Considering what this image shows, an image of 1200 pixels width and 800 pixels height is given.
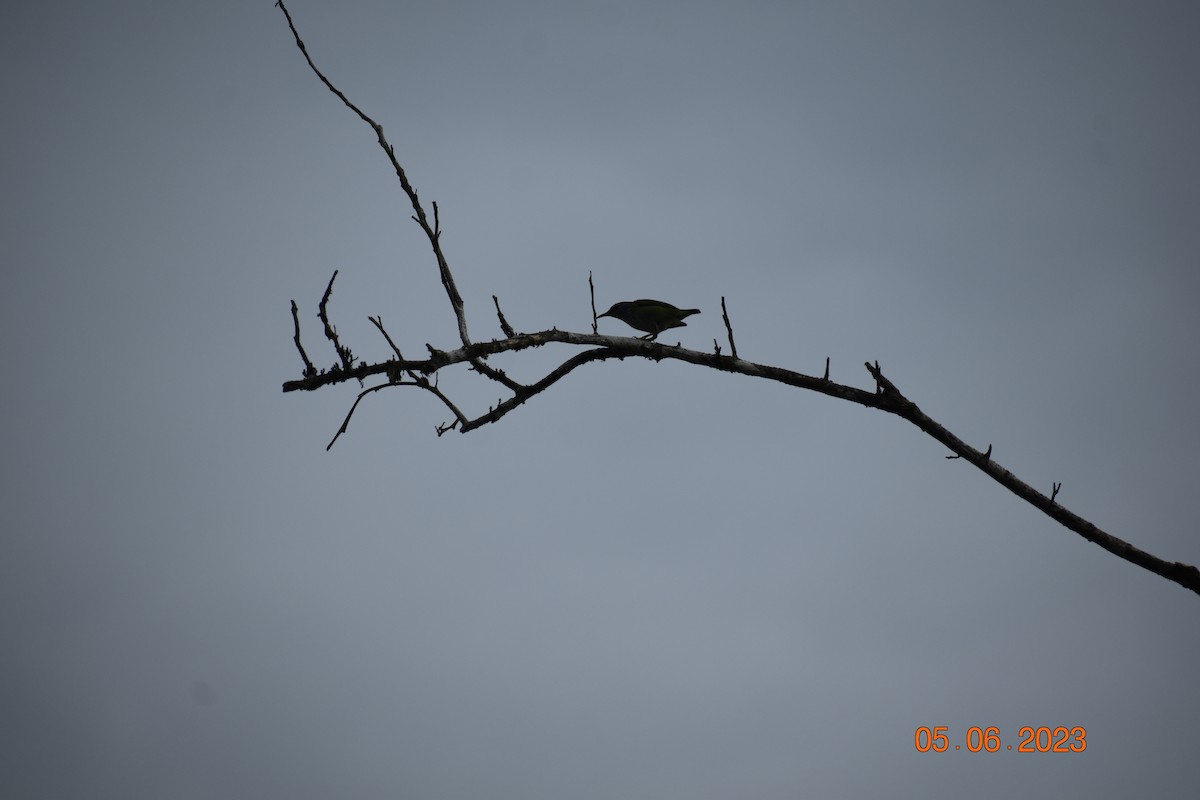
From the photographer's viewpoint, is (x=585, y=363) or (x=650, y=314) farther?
(x=650, y=314)

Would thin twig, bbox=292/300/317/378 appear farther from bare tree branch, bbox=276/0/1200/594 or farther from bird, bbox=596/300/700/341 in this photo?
bird, bbox=596/300/700/341

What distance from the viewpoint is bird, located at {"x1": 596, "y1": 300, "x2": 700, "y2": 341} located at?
7.43m

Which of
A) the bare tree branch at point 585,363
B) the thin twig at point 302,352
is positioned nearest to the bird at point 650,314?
the bare tree branch at point 585,363

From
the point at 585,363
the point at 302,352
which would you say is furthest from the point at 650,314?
the point at 302,352

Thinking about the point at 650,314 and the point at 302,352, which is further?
the point at 650,314

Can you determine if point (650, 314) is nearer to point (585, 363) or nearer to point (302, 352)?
point (585, 363)

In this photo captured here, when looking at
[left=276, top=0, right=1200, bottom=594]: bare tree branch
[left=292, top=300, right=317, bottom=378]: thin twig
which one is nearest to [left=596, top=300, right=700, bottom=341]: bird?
[left=276, top=0, right=1200, bottom=594]: bare tree branch

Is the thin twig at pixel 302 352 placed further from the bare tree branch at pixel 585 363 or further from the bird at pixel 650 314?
the bird at pixel 650 314

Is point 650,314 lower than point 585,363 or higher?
higher

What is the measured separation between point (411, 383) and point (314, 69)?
7.32 feet

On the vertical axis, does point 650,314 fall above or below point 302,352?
above

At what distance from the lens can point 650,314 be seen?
7.51 m

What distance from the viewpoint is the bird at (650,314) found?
7430 millimetres

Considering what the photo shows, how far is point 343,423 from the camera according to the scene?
15.1 feet
